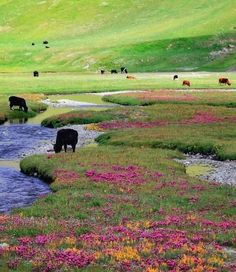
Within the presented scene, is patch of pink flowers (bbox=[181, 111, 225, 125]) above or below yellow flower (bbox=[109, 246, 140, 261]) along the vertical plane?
below

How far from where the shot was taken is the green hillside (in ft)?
451

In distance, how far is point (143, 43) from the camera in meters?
148

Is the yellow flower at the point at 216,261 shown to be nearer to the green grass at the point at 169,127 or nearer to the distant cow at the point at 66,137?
the green grass at the point at 169,127

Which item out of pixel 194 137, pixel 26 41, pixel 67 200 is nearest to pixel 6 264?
pixel 67 200

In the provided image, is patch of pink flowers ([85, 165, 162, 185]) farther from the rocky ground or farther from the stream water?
the rocky ground

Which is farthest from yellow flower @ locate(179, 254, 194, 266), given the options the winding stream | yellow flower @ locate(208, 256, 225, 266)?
the winding stream

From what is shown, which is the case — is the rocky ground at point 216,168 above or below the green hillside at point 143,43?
below

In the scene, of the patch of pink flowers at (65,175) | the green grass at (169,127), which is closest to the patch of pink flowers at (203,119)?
the green grass at (169,127)

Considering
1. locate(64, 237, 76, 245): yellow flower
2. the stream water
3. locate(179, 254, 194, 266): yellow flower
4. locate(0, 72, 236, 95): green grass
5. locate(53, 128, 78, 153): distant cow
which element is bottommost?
the stream water

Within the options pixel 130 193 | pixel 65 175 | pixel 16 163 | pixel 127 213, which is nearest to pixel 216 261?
pixel 127 213

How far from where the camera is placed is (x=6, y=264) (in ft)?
49.9

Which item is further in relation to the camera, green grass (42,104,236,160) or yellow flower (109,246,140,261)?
green grass (42,104,236,160)

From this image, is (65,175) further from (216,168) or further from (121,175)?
(216,168)

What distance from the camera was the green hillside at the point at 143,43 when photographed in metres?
138
